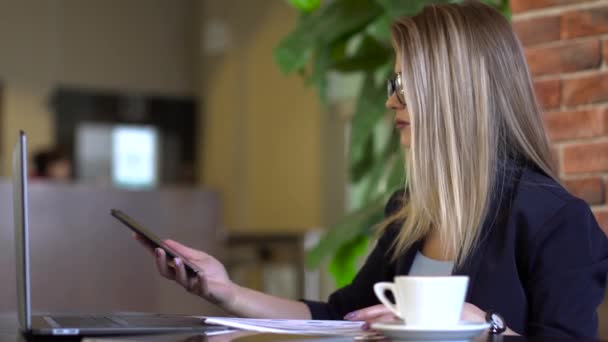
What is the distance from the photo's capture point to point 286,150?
20.7ft

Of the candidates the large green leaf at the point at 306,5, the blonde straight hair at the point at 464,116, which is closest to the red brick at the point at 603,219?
the blonde straight hair at the point at 464,116

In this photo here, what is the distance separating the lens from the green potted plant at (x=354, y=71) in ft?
6.51

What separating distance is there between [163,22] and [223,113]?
3.77 feet

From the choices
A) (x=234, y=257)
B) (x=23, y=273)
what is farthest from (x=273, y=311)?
(x=234, y=257)

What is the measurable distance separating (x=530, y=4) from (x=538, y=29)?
58mm

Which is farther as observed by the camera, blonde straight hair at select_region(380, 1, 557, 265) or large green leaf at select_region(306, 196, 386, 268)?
large green leaf at select_region(306, 196, 386, 268)

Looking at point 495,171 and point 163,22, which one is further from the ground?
point 163,22

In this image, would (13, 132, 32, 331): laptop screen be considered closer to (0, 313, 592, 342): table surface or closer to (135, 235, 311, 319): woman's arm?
(0, 313, 592, 342): table surface

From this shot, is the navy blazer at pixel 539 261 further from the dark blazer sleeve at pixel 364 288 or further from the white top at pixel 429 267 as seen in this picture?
the dark blazer sleeve at pixel 364 288

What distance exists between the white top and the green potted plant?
53cm

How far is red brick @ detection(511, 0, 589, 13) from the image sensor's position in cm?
184

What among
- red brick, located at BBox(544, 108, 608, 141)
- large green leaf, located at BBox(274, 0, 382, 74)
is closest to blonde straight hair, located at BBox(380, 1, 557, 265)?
red brick, located at BBox(544, 108, 608, 141)

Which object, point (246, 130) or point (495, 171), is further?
point (246, 130)

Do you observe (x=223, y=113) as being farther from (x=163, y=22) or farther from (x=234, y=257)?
(x=234, y=257)
